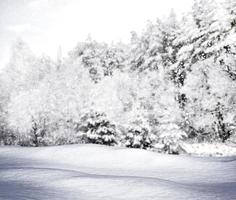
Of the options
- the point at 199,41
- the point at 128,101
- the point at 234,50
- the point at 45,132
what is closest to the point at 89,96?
the point at 128,101

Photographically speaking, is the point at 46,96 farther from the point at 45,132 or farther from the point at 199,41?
the point at 199,41

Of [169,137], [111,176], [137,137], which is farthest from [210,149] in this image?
[111,176]

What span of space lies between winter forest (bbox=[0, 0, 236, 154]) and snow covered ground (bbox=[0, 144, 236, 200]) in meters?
8.02

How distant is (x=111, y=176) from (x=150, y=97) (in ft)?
87.6

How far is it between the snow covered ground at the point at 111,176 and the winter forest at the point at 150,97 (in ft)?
26.3

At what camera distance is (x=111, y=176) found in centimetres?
801

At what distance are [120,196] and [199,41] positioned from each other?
26717 millimetres

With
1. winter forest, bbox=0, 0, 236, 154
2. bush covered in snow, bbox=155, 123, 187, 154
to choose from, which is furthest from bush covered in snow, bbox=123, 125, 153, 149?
bush covered in snow, bbox=155, 123, 187, 154

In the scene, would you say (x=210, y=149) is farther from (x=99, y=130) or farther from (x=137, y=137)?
(x=99, y=130)

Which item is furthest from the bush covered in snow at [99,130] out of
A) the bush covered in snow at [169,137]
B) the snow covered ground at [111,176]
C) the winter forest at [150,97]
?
the snow covered ground at [111,176]

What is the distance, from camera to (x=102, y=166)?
10562 millimetres

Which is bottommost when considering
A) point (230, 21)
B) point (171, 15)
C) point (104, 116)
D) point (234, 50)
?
point (104, 116)

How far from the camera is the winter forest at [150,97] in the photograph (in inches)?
832

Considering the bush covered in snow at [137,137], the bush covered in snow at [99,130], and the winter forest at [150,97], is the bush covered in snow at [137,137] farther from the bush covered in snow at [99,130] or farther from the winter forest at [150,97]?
the bush covered in snow at [99,130]
